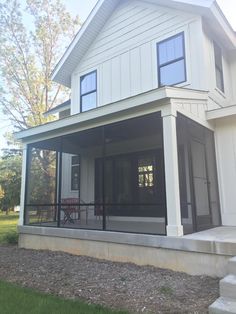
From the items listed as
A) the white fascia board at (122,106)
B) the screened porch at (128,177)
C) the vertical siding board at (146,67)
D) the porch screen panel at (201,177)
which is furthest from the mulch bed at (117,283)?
the vertical siding board at (146,67)

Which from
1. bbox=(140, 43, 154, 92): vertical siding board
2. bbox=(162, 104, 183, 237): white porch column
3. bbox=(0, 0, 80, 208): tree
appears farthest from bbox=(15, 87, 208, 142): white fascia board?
bbox=(0, 0, 80, 208): tree

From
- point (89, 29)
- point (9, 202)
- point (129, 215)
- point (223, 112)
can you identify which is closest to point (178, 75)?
point (223, 112)

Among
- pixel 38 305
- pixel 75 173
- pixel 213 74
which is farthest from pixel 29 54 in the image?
pixel 38 305

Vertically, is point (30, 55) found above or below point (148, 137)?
above

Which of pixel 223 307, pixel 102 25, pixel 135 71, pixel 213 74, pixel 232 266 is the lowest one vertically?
pixel 223 307

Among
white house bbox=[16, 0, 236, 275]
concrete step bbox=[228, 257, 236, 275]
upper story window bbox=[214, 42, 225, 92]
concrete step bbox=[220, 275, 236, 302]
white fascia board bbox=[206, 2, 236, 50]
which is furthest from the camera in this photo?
upper story window bbox=[214, 42, 225, 92]

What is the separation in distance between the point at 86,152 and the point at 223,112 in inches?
216

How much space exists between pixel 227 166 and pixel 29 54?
16101 mm

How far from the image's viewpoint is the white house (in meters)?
5.50

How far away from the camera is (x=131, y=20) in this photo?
917 cm

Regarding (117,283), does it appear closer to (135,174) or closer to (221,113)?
(221,113)

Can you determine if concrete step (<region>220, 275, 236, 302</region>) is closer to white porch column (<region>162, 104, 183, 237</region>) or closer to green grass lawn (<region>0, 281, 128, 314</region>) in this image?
green grass lawn (<region>0, 281, 128, 314</region>)

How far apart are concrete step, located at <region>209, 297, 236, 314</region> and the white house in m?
1.09

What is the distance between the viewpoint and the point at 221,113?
6.83m
